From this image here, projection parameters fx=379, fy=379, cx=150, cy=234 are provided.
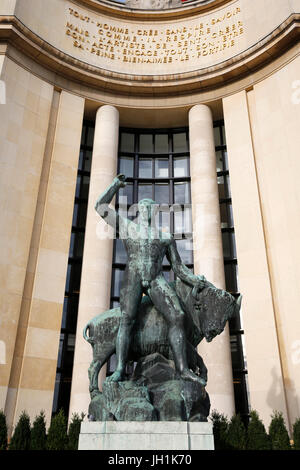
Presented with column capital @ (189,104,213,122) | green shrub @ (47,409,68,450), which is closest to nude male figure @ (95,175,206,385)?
green shrub @ (47,409,68,450)

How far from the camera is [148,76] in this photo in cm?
2306

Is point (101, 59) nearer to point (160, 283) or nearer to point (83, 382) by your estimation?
point (83, 382)

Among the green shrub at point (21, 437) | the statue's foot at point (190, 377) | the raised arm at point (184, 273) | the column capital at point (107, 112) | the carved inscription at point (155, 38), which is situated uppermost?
the carved inscription at point (155, 38)

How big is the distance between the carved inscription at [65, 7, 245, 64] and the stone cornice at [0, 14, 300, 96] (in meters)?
2.05

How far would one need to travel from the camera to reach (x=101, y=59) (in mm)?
23875

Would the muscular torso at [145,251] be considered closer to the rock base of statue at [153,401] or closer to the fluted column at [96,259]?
the rock base of statue at [153,401]

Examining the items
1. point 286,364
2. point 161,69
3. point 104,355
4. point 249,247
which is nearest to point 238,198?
point 249,247

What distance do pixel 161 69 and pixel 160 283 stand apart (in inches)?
816

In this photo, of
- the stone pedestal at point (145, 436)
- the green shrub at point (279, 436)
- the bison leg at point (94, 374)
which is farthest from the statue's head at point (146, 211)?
the green shrub at point (279, 436)

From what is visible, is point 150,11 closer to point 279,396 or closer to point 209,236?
point 209,236

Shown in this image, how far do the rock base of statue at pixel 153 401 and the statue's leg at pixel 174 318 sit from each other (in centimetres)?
20

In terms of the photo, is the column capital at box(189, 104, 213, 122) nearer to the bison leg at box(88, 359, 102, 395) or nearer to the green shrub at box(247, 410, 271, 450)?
the green shrub at box(247, 410, 271, 450)

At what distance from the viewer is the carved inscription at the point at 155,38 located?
938 inches

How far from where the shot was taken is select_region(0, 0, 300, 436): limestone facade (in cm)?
1614
